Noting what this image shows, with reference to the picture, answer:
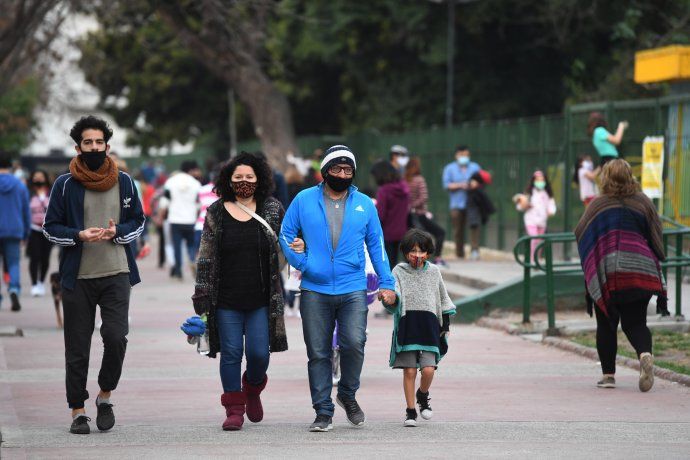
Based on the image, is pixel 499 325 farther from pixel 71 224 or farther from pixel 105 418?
pixel 71 224

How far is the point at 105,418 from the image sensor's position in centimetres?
884

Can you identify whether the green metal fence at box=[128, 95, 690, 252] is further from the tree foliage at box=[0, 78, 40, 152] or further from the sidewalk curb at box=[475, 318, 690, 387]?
the tree foliage at box=[0, 78, 40, 152]

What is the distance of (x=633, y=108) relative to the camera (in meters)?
20.2

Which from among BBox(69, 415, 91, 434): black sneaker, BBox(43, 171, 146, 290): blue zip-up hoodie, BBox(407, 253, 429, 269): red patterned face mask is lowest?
BBox(69, 415, 91, 434): black sneaker

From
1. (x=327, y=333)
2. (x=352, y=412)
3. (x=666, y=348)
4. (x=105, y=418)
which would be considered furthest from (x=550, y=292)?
(x=105, y=418)

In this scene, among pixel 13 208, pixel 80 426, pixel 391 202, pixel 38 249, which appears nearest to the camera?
pixel 80 426

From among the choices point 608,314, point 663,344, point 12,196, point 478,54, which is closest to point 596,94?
point 478,54

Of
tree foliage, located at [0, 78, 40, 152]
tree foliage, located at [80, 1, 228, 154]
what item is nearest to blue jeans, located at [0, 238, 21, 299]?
tree foliage, located at [0, 78, 40, 152]

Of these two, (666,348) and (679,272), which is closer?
(666,348)

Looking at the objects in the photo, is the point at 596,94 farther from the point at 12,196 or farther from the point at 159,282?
the point at 12,196

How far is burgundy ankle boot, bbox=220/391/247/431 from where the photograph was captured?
28.9 ft

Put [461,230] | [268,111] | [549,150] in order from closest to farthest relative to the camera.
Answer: [549,150] → [461,230] → [268,111]

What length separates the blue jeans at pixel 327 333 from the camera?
8.80 m

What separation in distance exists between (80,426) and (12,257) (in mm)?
9294
